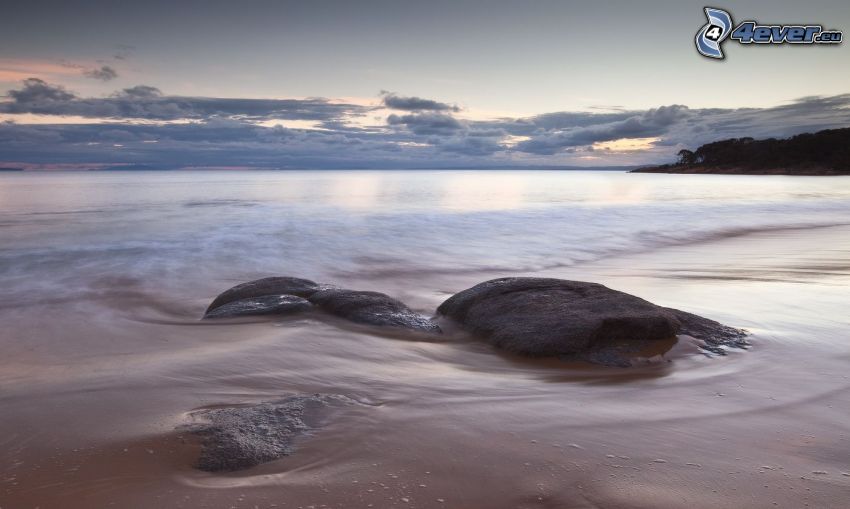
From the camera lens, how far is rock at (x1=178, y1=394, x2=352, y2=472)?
115 inches

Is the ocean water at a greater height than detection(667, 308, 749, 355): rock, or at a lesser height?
lesser

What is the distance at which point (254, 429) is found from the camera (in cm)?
322

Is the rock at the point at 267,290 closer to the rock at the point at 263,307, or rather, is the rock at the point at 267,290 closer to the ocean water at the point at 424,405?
the rock at the point at 263,307

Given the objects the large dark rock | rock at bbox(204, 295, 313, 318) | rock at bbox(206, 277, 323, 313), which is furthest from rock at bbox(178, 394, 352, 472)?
rock at bbox(206, 277, 323, 313)

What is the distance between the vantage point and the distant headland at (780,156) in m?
85.8

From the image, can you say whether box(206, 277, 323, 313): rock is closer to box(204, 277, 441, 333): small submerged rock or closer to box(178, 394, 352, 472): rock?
box(204, 277, 441, 333): small submerged rock

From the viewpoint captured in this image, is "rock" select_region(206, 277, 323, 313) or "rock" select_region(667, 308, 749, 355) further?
"rock" select_region(206, 277, 323, 313)

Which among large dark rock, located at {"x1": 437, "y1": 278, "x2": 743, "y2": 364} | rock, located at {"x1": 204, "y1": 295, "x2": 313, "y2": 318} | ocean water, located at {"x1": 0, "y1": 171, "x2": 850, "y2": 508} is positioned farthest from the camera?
rock, located at {"x1": 204, "y1": 295, "x2": 313, "y2": 318}

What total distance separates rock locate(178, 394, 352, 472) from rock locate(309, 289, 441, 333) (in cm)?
215

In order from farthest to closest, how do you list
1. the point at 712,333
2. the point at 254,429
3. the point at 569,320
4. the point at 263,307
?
1. the point at 263,307
2. the point at 712,333
3. the point at 569,320
4. the point at 254,429

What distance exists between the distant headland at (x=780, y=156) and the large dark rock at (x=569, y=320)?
99.5 m

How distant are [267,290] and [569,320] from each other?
394cm

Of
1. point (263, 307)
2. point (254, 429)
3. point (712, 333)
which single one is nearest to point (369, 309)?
point (263, 307)

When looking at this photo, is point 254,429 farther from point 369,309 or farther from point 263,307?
point 263,307
